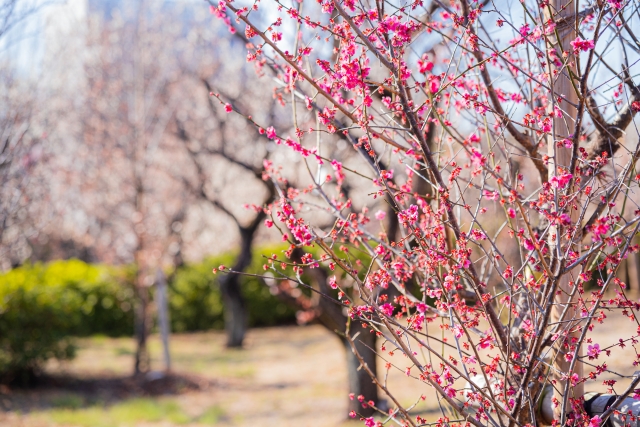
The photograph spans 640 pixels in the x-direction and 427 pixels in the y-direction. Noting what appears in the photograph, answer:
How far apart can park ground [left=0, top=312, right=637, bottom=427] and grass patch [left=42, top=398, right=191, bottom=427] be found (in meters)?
0.01

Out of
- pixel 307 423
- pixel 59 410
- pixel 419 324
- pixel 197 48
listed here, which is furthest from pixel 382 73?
pixel 419 324

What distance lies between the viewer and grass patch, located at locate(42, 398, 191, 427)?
669 centimetres

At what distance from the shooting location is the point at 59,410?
7090mm

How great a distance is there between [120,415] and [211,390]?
5.57ft

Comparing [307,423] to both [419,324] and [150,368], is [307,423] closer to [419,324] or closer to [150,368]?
[150,368]

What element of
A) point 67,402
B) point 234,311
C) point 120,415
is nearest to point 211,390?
point 120,415

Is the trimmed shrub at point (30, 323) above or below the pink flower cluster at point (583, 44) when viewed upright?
below

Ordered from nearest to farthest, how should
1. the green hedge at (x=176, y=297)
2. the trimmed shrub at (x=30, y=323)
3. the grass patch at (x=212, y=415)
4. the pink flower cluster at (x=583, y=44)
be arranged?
the pink flower cluster at (x=583, y=44) → the grass patch at (x=212, y=415) → the trimmed shrub at (x=30, y=323) → the green hedge at (x=176, y=297)

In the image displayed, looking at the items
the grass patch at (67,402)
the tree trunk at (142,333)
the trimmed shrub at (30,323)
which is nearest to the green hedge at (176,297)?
the tree trunk at (142,333)

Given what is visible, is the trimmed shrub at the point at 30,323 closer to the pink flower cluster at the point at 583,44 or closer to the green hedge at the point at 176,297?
the green hedge at the point at 176,297

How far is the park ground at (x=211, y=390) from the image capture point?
22.1ft

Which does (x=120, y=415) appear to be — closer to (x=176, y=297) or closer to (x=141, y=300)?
(x=141, y=300)

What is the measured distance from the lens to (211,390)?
8508 millimetres

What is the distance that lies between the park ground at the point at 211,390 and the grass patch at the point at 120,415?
11 millimetres
